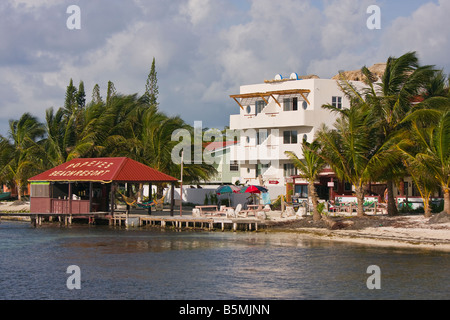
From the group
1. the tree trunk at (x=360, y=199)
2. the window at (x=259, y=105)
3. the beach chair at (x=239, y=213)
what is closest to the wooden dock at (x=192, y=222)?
the beach chair at (x=239, y=213)

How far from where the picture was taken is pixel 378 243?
104ft

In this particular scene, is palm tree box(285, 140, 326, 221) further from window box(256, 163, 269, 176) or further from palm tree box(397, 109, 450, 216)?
window box(256, 163, 269, 176)

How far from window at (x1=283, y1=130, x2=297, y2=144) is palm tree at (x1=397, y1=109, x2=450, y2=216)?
20.6 meters

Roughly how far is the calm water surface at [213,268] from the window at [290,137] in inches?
864

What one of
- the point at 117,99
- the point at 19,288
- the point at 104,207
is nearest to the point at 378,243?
the point at 19,288

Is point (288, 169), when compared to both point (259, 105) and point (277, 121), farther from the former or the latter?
point (259, 105)

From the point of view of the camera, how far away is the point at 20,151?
58.8 meters

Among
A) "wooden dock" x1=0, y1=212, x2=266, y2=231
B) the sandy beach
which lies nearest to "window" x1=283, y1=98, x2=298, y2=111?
the sandy beach

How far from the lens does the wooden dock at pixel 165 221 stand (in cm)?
3894

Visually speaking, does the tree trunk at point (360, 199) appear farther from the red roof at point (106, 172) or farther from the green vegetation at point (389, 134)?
the red roof at point (106, 172)

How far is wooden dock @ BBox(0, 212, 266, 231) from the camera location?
3894 centimetres

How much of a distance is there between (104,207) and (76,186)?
257cm
